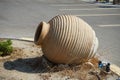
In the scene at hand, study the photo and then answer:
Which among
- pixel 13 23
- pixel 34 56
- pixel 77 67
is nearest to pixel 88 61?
pixel 77 67

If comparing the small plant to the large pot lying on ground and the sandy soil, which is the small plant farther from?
the large pot lying on ground

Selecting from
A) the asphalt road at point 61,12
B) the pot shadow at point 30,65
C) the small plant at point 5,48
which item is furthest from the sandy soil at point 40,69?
the asphalt road at point 61,12

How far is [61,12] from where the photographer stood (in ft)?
58.3

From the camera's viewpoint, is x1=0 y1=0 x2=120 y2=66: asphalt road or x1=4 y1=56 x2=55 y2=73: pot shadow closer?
x1=4 y1=56 x2=55 y2=73: pot shadow

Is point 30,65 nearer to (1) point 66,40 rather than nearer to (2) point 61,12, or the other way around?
(1) point 66,40

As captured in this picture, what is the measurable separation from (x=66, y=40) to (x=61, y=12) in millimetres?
10513

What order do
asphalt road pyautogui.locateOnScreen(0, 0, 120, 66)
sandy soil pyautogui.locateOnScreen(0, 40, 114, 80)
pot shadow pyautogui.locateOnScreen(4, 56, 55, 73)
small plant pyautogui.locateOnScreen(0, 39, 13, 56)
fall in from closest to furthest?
sandy soil pyautogui.locateOnScreen(0, 40, 114, 80), pot shadow pyautogui.locateOnScreen(4, 56, 55, 73), small plant pyautogui.locateOnScreen(0, 39, 13, 56), asphalt road pyautogui.locateOnScreen(0, 0, 120, 66)

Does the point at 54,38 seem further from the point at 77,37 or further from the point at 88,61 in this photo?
the point at 88,61

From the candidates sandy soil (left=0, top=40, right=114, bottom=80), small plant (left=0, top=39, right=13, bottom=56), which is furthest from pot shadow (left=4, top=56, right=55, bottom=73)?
small plant (left=0, top=39, right=13, bottom=56)

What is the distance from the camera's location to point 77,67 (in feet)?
25.8

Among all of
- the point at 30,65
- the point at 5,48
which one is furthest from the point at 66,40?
the point at 5,48

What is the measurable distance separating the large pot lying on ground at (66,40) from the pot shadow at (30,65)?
0.26m

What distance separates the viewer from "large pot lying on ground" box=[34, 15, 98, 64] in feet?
24.3

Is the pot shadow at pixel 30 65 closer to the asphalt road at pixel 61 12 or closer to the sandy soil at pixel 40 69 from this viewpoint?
the sandy soil at pixel 40 69
